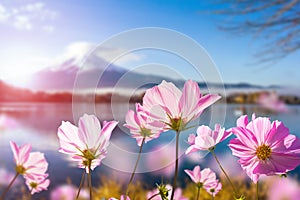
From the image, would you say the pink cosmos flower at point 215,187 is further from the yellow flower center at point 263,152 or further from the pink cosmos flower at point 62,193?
the pink cosmos flower at point 62,193

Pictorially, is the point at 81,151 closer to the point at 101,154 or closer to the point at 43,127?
the point at 101,154

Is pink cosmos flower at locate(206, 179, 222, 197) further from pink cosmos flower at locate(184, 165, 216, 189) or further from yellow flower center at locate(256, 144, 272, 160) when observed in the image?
yellow flower center at locate(256, 144, 272, 160)

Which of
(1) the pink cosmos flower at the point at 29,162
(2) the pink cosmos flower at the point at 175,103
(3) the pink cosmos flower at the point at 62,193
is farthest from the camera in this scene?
(3) the pink cosmos flower at the point at 62,193

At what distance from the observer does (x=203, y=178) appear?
0.38 metres

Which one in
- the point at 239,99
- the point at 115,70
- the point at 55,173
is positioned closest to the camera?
the point at 115,70

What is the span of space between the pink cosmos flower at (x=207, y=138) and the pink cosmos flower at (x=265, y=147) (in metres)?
0.01

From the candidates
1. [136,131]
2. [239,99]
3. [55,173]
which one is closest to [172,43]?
[136,131]

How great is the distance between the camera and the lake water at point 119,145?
0.26 meters

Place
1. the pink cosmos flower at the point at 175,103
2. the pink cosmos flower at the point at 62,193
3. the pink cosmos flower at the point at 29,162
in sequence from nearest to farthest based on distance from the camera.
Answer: the pink cosmos flower at the point at 175,103 < the pink cosmos flower at the point at 29,162 < the pink cosmos flower at the point at 62,193

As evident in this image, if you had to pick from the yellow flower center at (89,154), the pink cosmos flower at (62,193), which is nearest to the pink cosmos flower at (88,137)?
the yellow flower center at (89,154)

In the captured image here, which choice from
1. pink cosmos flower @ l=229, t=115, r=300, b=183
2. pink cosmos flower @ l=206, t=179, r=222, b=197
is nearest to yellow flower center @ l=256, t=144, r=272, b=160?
pink cosmos flower @ l=229, t=115, r=300, b=183

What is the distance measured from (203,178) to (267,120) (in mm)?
170

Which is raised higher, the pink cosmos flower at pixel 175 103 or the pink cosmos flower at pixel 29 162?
the pink cosmos flower at pixel 175 103

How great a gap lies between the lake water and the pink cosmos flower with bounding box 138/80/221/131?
0.11 feet
